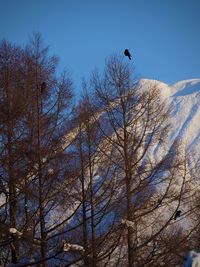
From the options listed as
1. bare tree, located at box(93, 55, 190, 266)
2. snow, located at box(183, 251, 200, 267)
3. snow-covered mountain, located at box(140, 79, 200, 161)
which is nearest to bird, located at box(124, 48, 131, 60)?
bare tree, located at box(93, 55, 190, 266)

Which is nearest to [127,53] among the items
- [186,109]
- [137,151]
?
[137,151]

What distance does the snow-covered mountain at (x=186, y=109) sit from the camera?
3923 inches

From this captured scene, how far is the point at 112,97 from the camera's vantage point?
441 inches

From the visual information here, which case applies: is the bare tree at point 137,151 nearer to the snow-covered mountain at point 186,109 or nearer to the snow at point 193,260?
the snow at point 193,260

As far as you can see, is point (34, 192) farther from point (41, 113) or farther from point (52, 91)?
point (52, 91)

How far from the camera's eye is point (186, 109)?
11538 centimetres

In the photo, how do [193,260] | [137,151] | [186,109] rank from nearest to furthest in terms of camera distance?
[193,260] < [137,151] < [186,109]

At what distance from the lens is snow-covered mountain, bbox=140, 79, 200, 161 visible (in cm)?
9964

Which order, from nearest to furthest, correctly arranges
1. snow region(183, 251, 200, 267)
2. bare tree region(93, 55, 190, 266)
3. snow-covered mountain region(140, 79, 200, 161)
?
snow region(183, 251, 200, 267)
bare tree region(93, 55, 190, 266)
snow-covered mountain region(140, 79, 200, 161)

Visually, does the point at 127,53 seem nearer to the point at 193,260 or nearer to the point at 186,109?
the point at 193,260

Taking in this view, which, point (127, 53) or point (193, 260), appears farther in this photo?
point (127, 53)

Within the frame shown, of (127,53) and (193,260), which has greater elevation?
(127,53)

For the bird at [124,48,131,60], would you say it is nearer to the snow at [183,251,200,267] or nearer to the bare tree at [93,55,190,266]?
the bare tree at [93,55,190,266]

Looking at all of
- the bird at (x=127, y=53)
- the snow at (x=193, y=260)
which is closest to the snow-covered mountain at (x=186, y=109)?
the bird at (x=127, y=53)
